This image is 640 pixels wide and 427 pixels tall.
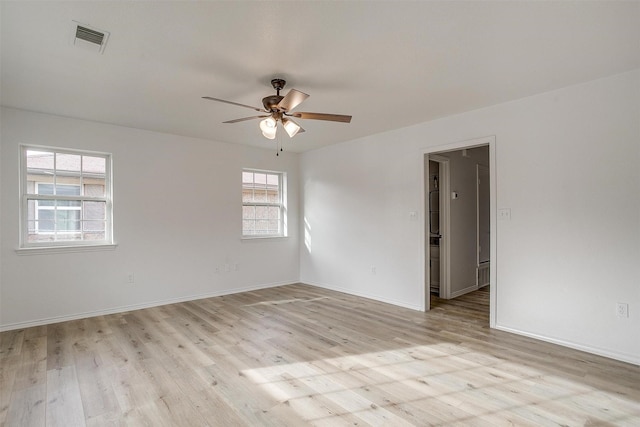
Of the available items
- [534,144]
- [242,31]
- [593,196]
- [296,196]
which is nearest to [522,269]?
[593,196]

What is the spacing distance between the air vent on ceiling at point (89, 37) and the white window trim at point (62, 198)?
2.30 meters

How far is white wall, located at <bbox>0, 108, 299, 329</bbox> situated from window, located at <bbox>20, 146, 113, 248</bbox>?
143 millimetres

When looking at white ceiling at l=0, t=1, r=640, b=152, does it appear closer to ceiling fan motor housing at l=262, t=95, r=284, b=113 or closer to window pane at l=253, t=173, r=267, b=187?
ceiling fan motor housing at l=262, t=95, r=284, b=113

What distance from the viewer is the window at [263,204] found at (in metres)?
5.82

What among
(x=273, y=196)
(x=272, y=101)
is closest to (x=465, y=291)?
(x=273, y=196)

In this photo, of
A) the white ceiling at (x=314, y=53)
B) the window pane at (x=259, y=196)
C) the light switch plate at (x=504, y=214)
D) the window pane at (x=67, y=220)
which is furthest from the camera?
the window pane at (x=259, y=196)

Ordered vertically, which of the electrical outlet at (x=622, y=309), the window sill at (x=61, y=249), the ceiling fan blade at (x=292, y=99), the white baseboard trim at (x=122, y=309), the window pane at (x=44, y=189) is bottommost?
the white baseboard trim at (x=122, y=309)

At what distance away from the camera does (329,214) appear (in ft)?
18.9

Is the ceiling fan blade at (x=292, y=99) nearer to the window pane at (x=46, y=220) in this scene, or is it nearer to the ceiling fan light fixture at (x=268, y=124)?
the ceiling fan light fixture at (x=268, y=124)

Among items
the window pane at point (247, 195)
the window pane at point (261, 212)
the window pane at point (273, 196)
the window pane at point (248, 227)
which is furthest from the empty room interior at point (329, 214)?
the window pane at point (273, 196)

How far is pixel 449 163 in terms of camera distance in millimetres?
5168

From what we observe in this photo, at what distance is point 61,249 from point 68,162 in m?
1.12

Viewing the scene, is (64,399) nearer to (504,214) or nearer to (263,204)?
(263,204)

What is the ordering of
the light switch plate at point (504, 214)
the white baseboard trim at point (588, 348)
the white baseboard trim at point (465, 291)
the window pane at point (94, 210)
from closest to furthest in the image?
the white baseboard trim at point (588, 348)
the light switch plate at point (504, 214)
the window pane at point (94, 210)
the white baseboard trim at point (465, 291)
